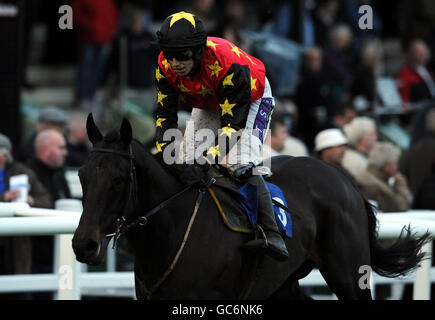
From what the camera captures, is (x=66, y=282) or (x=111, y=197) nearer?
(x=111, y=197)

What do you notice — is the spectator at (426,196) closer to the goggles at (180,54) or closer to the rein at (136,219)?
the rein at (136,219)

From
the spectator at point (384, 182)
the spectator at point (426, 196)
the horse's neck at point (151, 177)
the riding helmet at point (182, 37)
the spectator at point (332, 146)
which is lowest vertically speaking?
the spectator at point (426, 196)

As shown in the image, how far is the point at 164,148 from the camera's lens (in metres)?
5.12

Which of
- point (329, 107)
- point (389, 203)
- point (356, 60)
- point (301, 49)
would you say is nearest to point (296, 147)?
point (389, 203)

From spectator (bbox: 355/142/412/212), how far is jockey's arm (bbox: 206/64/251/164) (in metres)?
3.03

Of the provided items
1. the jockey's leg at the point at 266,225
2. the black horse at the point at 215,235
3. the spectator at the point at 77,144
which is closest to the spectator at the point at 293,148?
the spectator at the point at 77,144

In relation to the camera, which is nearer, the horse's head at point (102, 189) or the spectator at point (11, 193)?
the horse's head at point (102, 189)

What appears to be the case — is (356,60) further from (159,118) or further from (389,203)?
(159,118)

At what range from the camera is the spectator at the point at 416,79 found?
501 inches

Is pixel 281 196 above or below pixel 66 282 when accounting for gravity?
above

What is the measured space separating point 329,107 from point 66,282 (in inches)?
250

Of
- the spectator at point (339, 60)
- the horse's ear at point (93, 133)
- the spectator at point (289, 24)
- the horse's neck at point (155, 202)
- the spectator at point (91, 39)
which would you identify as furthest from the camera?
the spectator at point (289, 24)

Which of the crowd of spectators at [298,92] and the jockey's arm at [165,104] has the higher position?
the jockey's arm at [165,104]

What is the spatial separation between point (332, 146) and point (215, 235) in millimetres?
3152
